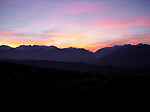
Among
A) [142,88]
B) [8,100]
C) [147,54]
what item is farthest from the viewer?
[147,54]

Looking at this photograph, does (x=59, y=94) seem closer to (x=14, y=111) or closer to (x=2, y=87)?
(x=14, y=111)

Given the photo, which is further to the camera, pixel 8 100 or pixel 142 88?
pixel 142 88

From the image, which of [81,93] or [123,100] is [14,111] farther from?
[123,100]

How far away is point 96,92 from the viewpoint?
14.4 metres

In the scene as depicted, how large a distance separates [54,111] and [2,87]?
8.05 m

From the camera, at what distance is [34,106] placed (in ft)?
35.9

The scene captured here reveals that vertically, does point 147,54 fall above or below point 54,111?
above

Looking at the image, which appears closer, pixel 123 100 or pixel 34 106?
pixel 34 106

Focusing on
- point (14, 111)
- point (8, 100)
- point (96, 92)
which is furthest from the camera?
point (96, 92)

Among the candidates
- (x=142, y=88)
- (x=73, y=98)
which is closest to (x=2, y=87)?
(x=73, y=98)

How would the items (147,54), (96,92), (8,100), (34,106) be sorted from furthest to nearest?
(147,54) < (96,92) < (8,100) < (34,106)

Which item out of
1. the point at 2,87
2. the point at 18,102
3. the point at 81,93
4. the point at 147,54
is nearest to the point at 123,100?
the point at 81,93

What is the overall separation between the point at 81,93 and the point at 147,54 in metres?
125

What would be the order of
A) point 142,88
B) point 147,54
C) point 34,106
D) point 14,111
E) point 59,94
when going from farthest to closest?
point 147,54 → point 142,88 → point 59,94 → point 34,106 → point 14,111
